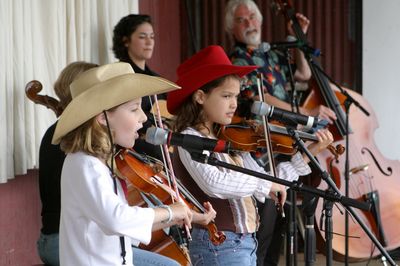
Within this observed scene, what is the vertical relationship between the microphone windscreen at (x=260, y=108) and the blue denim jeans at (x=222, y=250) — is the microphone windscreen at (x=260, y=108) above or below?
above

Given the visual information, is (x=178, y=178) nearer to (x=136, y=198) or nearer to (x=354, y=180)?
(x=136, y=198)

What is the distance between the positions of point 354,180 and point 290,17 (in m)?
1.02

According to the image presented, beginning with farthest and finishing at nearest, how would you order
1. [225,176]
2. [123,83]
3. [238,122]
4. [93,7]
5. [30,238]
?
[93,7] → [30,238] → [238,122] → [225,176] → [123,83]

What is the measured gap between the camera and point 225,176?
Result: 3.01 m

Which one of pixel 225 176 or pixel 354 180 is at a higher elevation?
pixel 225 176

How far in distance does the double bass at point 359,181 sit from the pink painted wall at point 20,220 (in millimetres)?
1622

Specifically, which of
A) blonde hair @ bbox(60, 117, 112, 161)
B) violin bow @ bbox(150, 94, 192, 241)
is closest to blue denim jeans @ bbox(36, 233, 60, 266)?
violin bow @ bbox(150, 94, 192, 241)

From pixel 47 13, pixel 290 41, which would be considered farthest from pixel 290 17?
pixel 47 13

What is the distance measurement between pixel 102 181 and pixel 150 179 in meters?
0.30

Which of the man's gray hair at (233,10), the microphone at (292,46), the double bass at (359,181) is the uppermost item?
the man's gray hair at (233,10)

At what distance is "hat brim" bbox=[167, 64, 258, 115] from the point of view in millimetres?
3244

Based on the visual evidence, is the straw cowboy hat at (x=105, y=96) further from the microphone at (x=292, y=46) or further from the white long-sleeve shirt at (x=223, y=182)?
the microphone at (x=292, y=46)

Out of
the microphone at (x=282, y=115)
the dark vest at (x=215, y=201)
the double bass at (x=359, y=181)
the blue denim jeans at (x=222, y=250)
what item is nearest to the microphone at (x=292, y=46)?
the double bass at (x=359, y=181)

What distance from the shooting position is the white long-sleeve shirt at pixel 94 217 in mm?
2379
